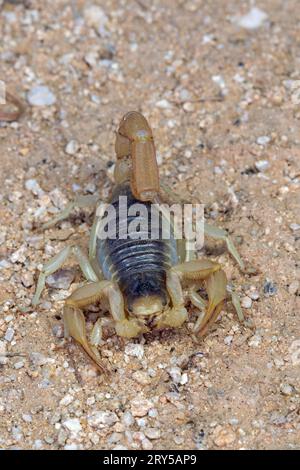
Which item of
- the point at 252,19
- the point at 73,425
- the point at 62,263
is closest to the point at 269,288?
the point at 62,263

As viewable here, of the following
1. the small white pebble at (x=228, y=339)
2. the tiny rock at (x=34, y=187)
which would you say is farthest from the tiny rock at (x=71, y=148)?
the small white pebble at (x=228, y=339)

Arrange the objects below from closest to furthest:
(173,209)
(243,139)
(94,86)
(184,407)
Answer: (184,407)
(173,209)
(243,139)
(94,86)

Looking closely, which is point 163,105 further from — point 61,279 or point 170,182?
point 61,279

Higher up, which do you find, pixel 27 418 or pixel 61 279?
pixel 61 279

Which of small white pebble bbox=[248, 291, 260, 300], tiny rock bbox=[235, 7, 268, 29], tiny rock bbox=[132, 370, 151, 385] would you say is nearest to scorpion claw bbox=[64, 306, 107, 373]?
tiny rock bbox=[132, 370, 151, 385]

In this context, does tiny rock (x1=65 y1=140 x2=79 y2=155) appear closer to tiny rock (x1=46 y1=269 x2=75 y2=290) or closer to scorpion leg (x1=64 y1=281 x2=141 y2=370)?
tiny rock (x1=46 y1=269 x2=75 y2=290)

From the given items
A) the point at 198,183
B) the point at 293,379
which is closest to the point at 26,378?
the point at 293,379

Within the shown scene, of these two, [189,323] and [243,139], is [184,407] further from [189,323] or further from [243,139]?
[243,139]
